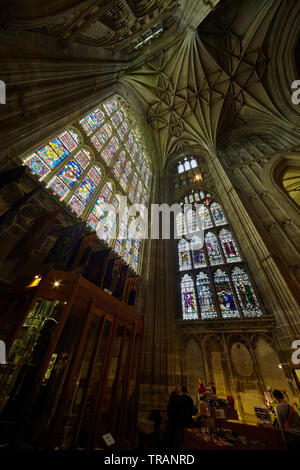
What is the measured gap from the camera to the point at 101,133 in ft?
29.7

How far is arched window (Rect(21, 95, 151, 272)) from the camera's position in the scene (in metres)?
5.91

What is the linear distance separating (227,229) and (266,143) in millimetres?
7968

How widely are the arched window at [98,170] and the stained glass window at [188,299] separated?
264 centimetres

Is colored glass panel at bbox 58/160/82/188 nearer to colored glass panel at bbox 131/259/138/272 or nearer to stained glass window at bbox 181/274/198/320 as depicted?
colored glass panel at bbox 131/259/138/272

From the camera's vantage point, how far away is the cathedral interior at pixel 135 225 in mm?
3873

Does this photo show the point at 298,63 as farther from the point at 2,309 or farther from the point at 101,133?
the point at 2,309

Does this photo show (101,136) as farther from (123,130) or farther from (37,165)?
(37,165)

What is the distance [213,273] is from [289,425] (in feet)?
20.1

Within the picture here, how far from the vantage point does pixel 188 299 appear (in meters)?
8.68

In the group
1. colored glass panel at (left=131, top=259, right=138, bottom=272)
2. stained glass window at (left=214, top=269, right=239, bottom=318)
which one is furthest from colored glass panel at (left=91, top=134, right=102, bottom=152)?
stained glass window at (left=214, top=269, right=239, bottom=318)

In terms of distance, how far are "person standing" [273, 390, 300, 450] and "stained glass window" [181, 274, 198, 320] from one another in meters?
4.78
